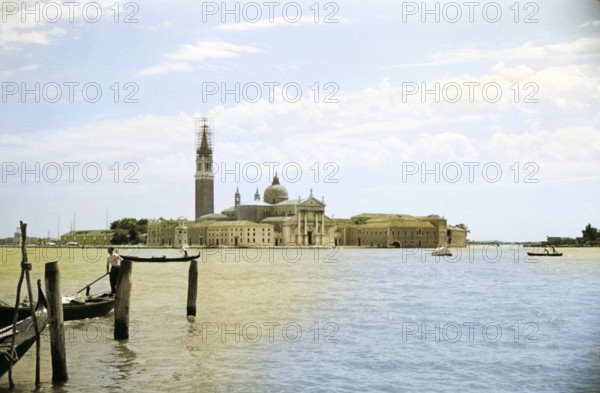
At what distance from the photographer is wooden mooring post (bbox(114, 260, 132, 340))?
22.7 ft

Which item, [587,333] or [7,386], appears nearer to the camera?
[7,386]

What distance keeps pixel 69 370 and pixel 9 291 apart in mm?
7627

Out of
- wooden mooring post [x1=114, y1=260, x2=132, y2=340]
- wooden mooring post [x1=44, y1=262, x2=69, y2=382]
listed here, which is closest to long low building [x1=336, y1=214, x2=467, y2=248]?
wooden mooring post [x1=114, y1=260, x2=132, y2=340]

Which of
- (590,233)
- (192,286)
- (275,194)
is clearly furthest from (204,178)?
(192,286)

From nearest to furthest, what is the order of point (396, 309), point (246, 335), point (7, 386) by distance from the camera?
point (7, 386), point (246, 335), point (396, 309)

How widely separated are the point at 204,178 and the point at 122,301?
1939 inches

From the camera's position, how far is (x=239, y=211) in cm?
5412

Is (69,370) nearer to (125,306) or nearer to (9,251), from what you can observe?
(125,306)

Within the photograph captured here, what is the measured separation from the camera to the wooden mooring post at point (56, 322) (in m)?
5.10

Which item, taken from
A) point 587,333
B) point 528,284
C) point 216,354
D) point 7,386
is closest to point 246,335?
point 216,354

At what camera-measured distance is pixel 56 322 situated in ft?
17.0

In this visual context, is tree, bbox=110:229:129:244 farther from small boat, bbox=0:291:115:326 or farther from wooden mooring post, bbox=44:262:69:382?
wooden mooring post, bbox=44:262:69:382

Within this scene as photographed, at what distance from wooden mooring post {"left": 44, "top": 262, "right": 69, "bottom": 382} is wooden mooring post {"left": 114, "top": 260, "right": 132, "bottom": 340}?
1630 mm

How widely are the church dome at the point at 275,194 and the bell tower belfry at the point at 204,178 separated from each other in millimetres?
3773
